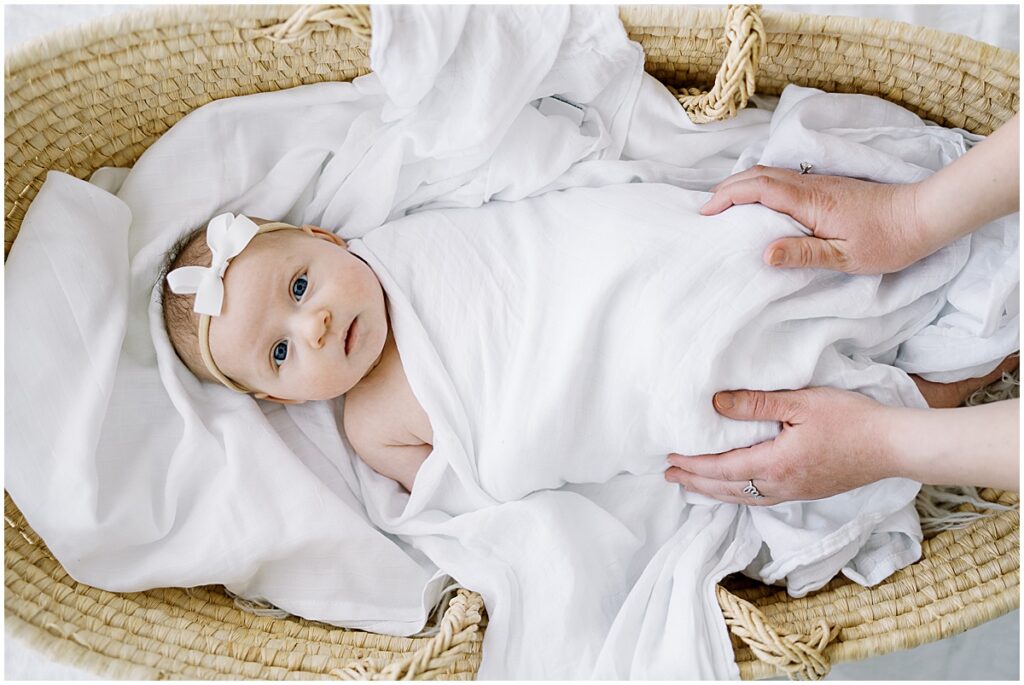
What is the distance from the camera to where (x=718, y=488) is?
48.3 inches

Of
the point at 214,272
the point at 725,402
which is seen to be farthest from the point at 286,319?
the point at 725,402

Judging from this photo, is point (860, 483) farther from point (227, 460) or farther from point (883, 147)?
point (227, 460)

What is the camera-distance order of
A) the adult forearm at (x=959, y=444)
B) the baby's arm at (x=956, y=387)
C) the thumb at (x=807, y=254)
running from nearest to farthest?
the adult forearm at (x=959, y=444) < the thumb at (x=807, y=254) < the baby's arm at (x=956, y=387)

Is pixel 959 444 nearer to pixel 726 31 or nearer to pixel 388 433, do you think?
pixel 726 31

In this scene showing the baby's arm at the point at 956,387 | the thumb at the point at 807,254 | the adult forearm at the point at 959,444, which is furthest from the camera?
the baby's arm at the point at 956,387

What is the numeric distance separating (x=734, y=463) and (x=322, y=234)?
0.68 metres

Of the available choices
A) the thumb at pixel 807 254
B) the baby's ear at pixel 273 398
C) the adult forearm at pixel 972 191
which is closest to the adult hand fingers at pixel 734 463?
the thumb at pixel 807 254

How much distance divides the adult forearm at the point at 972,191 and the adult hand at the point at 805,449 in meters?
0.24

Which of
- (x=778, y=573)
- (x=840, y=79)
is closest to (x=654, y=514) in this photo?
(x=778, y=573)

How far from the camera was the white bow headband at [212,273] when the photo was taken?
115cm

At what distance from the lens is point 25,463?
3.87ft

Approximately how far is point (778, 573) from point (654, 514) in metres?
0.19

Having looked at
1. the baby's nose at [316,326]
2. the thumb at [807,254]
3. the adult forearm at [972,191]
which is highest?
the adult forearm at [972,191]

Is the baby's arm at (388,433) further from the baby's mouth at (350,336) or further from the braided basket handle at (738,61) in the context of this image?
the braided basket handle at (738,61)
